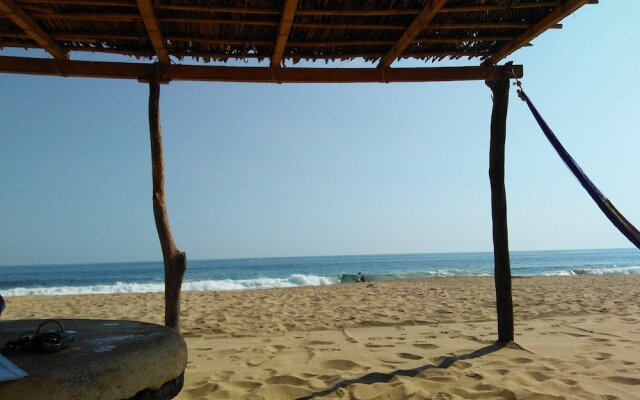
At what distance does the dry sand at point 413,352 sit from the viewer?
314 cm

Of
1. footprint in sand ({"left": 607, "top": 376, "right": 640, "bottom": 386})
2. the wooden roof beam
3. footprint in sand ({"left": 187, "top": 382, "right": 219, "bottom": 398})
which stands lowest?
footprint in sand ({"left": 187, "top": 382, "right": 219, "bottom": 398})

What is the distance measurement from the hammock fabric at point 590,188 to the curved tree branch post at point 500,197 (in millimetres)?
274

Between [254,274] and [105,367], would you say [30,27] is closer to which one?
[105,367]

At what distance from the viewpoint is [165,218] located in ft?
12.4

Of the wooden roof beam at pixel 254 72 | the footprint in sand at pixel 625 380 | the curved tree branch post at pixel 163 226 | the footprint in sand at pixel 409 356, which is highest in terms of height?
the wooden roof beam at pixel 254 72

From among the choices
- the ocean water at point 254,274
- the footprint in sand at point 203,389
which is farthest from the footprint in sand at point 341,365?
the ocean water at point 254,274

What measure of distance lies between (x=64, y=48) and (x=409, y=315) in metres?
5.51

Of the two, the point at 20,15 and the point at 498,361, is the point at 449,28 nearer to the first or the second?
the point at 498,361

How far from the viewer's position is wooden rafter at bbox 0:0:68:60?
9.62ft

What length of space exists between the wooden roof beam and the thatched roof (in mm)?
108

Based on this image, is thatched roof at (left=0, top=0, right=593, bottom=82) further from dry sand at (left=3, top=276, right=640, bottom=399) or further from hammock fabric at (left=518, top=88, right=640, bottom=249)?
dry sand at (left=3, top=276, right=640, bottom=399)

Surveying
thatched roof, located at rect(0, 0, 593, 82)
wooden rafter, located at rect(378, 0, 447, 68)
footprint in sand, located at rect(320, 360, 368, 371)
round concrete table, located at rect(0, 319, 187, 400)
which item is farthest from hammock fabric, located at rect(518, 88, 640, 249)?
round concrete table, located at rect(0, 319, 187, 400)

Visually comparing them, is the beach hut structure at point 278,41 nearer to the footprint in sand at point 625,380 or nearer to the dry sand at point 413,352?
the dry sand at point 413,352

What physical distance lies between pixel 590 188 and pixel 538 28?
167 centimetres
